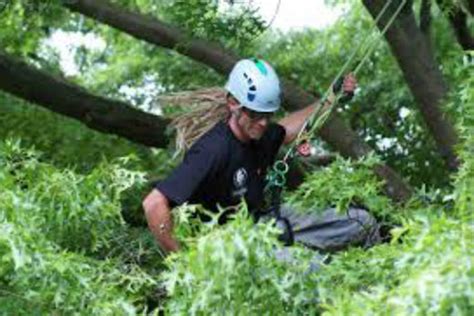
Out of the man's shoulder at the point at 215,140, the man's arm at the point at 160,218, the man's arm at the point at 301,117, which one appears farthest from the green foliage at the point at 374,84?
the man's arm at the point at 160,218

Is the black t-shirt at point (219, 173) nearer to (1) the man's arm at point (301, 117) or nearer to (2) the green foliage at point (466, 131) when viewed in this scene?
(1) the man's arm at point (301, 117)

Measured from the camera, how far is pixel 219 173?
4941 millimetres

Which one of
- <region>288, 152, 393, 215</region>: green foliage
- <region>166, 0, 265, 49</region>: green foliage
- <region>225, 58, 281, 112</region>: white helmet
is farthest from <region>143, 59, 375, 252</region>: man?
<region>166, 0, 265, 49</region>: green foliage

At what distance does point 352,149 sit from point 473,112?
3.58 metres

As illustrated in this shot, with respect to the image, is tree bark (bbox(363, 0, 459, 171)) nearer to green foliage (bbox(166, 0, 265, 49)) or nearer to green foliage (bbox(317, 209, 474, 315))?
green foliage (bbox(166, 0, 265, 49))

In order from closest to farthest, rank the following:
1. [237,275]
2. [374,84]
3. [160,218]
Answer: [237,275], [160,218], [374,84]

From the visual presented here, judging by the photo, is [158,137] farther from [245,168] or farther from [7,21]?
[245,168]

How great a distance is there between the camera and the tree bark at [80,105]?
7.55 m

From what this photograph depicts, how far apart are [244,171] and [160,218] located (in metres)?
0.60

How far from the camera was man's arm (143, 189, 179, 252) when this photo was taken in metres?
4.54

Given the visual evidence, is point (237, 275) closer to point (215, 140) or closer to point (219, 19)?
point (215, 140)

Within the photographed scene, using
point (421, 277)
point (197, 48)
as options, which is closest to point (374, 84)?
point (197, 48)

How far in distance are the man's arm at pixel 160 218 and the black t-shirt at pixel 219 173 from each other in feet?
0.11

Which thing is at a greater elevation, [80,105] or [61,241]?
[61,241]
